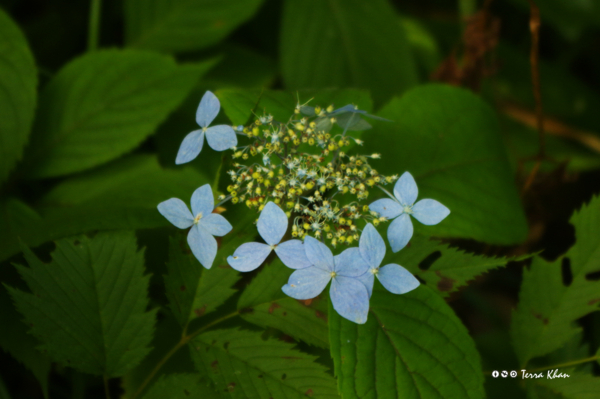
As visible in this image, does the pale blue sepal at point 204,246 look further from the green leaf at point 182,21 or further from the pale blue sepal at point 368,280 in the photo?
the green leaf at point 182,21

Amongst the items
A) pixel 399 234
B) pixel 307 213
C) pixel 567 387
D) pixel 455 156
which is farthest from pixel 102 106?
pixel 567 387

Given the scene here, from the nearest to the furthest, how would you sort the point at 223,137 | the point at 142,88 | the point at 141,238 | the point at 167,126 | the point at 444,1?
the point at 223,137 → the point at 141,238 → the point at 142,88 → the point at 167,126 → the point at 444,1

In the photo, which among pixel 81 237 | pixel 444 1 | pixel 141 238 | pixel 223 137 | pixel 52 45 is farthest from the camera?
pixel 444 1

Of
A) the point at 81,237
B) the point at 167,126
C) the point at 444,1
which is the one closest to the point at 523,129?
the point at 444,1

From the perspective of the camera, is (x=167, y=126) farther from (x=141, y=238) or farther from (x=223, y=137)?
(x=223, y=137)

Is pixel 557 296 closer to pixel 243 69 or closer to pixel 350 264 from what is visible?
pixel 350 264
